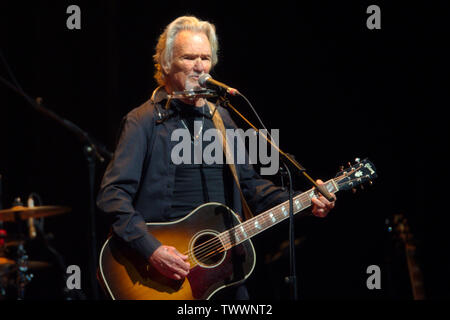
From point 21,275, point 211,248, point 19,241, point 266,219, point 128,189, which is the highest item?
point 128,189

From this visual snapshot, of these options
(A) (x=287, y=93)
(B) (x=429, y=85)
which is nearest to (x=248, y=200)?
(A) (x=287, y=93)

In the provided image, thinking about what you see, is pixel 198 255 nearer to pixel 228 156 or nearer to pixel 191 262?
pixel 191 262

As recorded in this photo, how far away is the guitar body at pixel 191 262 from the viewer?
261 cm

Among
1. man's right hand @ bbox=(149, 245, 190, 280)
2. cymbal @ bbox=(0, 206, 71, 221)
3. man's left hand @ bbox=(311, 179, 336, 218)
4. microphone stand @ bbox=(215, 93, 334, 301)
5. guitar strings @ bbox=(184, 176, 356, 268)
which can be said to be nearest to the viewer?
microphone stand @ bbox=(215, 93, 334, 301)

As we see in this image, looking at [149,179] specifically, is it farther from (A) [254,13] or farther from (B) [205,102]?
(A) [254,13]

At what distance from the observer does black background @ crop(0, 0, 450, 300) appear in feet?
15.2

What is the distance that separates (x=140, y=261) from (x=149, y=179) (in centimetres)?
47

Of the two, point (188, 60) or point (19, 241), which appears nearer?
point (188, 60)

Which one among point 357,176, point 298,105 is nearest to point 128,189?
point 357,176

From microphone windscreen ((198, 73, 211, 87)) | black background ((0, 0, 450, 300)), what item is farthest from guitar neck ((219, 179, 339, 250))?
black background ((0, 0, 450, 300))

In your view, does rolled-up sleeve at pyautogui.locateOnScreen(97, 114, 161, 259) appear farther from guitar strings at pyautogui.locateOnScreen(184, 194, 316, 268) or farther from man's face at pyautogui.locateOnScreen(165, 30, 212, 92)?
man's face at pyautogui.locateOnScreen(165, 30, 212, 92)

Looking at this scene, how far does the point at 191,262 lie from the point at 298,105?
258 cm

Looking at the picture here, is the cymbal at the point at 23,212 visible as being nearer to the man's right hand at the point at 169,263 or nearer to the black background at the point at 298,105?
the black background at the point at 298,105

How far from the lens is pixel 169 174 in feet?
9.39
